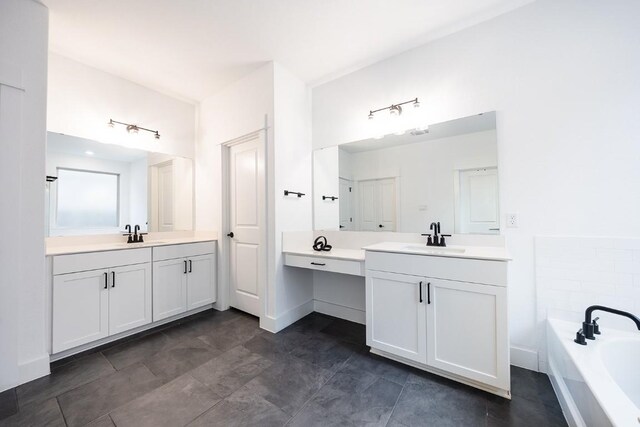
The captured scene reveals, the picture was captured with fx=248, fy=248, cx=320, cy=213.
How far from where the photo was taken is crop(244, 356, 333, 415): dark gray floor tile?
5.23 feet

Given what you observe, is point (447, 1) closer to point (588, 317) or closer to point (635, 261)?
point (635, 261)

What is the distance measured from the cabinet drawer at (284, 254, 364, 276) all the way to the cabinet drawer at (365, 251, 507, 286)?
0.16 metres

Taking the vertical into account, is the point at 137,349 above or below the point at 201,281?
below

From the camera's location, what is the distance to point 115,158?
2822mm

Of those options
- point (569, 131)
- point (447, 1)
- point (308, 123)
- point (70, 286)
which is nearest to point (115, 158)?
point (70, 286)

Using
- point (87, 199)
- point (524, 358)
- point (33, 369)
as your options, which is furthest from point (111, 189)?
point (524, 358)

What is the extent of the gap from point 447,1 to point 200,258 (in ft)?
11.3

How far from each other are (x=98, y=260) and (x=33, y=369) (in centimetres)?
83

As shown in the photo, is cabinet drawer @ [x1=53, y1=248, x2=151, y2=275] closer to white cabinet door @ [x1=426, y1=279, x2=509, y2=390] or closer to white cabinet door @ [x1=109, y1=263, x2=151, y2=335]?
white cabinet door @ [x1=109, y1=263, x2=151, y2=335]

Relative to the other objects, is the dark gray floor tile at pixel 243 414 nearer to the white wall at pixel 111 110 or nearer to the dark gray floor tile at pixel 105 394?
the dark gray floor tile at pixel 105 394

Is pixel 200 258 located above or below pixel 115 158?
below

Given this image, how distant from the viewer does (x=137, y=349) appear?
223 cm

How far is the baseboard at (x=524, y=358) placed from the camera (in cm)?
184

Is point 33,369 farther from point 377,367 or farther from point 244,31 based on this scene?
point 244,31
